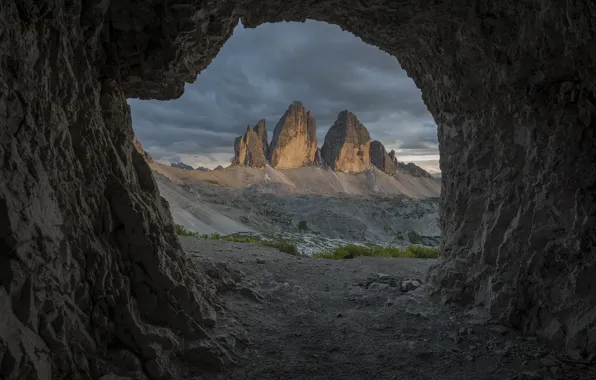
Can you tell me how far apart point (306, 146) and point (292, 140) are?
5915 millimetres

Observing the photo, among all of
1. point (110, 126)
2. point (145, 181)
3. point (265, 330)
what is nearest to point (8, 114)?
point (110, 126)

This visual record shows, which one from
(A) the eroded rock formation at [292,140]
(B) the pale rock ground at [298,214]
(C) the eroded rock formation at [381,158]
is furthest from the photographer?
(C) the eroded rock formation at [381,158]

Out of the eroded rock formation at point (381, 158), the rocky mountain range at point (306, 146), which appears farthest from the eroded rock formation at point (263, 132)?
the eroded rock formation at point (381, 158)

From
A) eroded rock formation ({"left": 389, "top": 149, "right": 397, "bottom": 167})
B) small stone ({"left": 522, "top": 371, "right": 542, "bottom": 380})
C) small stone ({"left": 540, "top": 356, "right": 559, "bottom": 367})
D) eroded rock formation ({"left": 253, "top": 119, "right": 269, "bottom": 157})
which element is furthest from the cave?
eroded rock formation ({"left": 389, "top": 149, "right": 397, "bottom": 167})

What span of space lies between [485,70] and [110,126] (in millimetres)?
6608

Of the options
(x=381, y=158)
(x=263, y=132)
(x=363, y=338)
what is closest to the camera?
(x=363, y=338)

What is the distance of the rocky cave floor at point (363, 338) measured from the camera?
4.93 meters

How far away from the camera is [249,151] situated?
360 feet

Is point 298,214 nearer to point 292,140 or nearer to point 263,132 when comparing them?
point 292,140

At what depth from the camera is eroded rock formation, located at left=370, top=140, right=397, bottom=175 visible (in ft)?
424

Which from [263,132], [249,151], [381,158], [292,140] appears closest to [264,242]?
[249,151]

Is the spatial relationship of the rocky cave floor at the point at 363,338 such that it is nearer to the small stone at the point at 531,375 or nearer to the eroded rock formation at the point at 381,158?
the small stone at the point at 531,375

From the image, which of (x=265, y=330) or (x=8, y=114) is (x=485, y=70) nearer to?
(x=265, y=330)

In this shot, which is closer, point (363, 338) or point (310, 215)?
point (363, 338)
